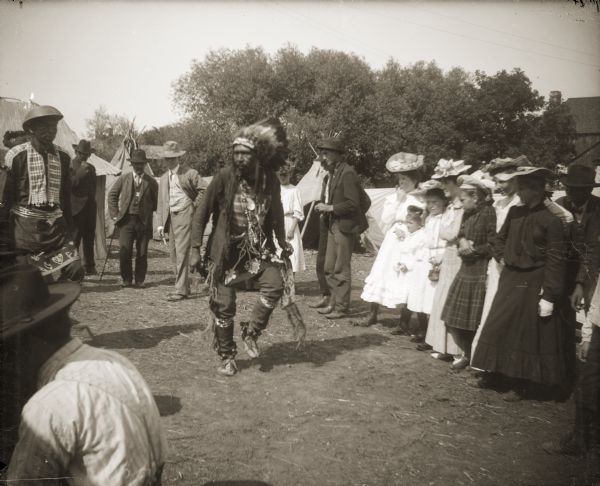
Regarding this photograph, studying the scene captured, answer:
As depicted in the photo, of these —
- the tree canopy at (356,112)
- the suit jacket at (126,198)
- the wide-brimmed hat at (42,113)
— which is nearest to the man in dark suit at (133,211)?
the suit jacket at (126,198)

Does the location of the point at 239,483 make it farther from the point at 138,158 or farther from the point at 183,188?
the point at 138,158

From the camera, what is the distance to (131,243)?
8.99m

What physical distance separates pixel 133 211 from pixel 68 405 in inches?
296

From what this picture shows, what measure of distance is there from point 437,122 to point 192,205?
4051cm

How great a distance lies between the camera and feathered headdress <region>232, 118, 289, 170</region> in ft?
16.5

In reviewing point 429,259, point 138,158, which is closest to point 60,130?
point 138,158

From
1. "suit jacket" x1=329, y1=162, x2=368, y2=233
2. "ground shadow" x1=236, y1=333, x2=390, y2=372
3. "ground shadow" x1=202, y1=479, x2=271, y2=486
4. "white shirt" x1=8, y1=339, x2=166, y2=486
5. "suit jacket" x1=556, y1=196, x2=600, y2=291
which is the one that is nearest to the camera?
"white shirt" x1=8, y1=339, x2=166, y2=486

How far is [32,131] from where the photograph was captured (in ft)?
15.9

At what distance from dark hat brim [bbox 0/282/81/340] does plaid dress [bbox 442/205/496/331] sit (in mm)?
4209

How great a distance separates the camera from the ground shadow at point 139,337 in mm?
5918

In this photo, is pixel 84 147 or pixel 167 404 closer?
pixel 167 404

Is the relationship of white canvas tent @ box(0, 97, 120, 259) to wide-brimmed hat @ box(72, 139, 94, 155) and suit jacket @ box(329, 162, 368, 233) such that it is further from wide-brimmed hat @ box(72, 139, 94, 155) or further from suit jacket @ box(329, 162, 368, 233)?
suit jacket @ box(329, 162, 368, 233)

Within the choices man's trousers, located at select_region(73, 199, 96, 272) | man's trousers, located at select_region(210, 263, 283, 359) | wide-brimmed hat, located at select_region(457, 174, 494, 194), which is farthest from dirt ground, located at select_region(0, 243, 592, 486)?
man's trousers, located at select_region(73, 199, 96, 272)

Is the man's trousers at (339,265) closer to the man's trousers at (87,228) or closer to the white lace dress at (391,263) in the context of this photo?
the white lace dress at (391,263)
